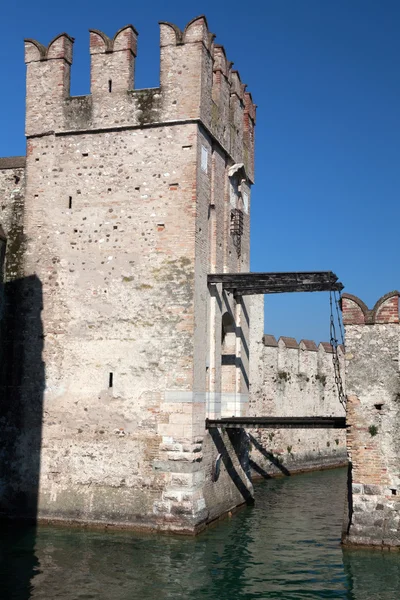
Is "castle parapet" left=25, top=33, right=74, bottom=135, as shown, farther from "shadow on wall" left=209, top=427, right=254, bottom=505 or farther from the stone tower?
"shadow on wall" left=209, top=427, right=254, bottom=505

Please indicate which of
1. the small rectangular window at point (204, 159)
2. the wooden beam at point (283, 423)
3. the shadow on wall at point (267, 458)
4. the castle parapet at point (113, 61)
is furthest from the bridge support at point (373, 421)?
the shadow on wall at point (267, 458)

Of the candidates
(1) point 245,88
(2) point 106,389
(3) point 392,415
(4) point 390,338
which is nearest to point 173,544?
(2) point 106,389

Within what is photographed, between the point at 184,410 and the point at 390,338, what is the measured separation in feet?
13.3

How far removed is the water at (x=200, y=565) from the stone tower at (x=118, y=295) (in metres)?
0.83

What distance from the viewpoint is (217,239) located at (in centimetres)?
1580

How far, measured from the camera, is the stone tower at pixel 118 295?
14.0 m

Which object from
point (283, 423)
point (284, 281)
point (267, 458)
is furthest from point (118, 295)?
point (267, 458)

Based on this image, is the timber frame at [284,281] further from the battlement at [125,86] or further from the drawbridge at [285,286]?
the battlement at [125,86]

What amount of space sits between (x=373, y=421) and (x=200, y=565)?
3.93 metres

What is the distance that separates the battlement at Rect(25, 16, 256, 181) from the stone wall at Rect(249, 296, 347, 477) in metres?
10.3

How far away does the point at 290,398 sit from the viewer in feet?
85.1

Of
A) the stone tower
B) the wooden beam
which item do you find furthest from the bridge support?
the stone tower

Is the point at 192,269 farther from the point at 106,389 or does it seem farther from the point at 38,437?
the point at 38,437

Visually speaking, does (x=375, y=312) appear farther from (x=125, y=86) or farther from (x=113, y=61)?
(x=113, y=61)
